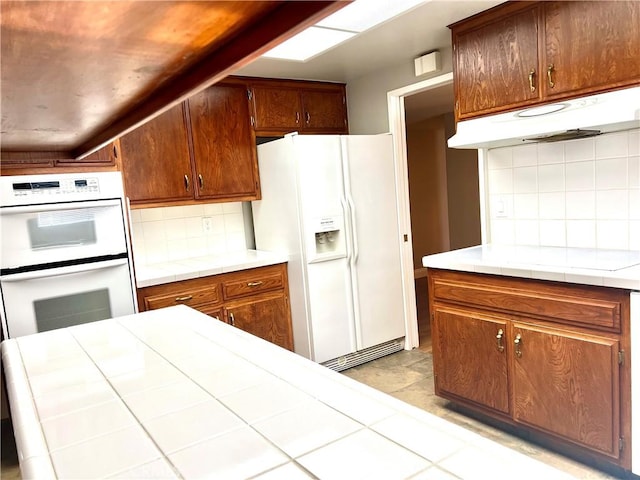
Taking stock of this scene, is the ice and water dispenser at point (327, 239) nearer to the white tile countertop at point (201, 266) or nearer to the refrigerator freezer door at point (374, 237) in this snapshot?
the refrigerator freezer door at point (374, 237)

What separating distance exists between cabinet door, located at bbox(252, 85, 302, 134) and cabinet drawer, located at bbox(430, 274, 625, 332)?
182 centimetres

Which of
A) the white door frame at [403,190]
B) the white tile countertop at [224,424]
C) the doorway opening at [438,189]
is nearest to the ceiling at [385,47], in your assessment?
the white door frame at [403,190]

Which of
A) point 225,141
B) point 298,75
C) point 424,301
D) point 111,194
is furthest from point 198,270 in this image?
point 424,301

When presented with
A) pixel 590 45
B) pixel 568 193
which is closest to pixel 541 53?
pixel 590 45

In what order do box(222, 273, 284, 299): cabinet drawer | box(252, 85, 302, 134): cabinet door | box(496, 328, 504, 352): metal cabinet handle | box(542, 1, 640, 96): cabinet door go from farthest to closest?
1. box(252, 85, 302, 134): cabinet door
2. box(222, 273, 284, 299): cabinet drawer
3. box(496, 328, 504, 352): metal cabinet handle
4. box(542, 1, 640, 96): cabinet door

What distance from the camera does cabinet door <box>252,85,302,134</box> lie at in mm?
3594

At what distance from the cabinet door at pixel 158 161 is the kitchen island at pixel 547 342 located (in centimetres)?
179

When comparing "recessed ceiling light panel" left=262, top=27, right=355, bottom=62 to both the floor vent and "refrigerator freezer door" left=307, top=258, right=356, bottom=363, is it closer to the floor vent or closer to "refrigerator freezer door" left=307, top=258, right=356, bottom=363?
"refrigerator freezer door" left=307, top=258, right=356, bottom=363

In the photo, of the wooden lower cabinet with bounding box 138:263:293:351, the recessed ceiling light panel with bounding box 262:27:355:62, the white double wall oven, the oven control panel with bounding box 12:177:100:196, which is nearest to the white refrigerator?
the wooden lower cabinet with bounding box 138:263:293:351

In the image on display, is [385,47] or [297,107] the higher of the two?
Result: [385,47]

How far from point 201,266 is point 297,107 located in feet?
5.01

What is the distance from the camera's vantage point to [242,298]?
10.6ft

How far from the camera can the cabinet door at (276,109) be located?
3594 millimetres

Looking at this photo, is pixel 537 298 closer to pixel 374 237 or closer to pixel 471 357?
pixel 471 357
